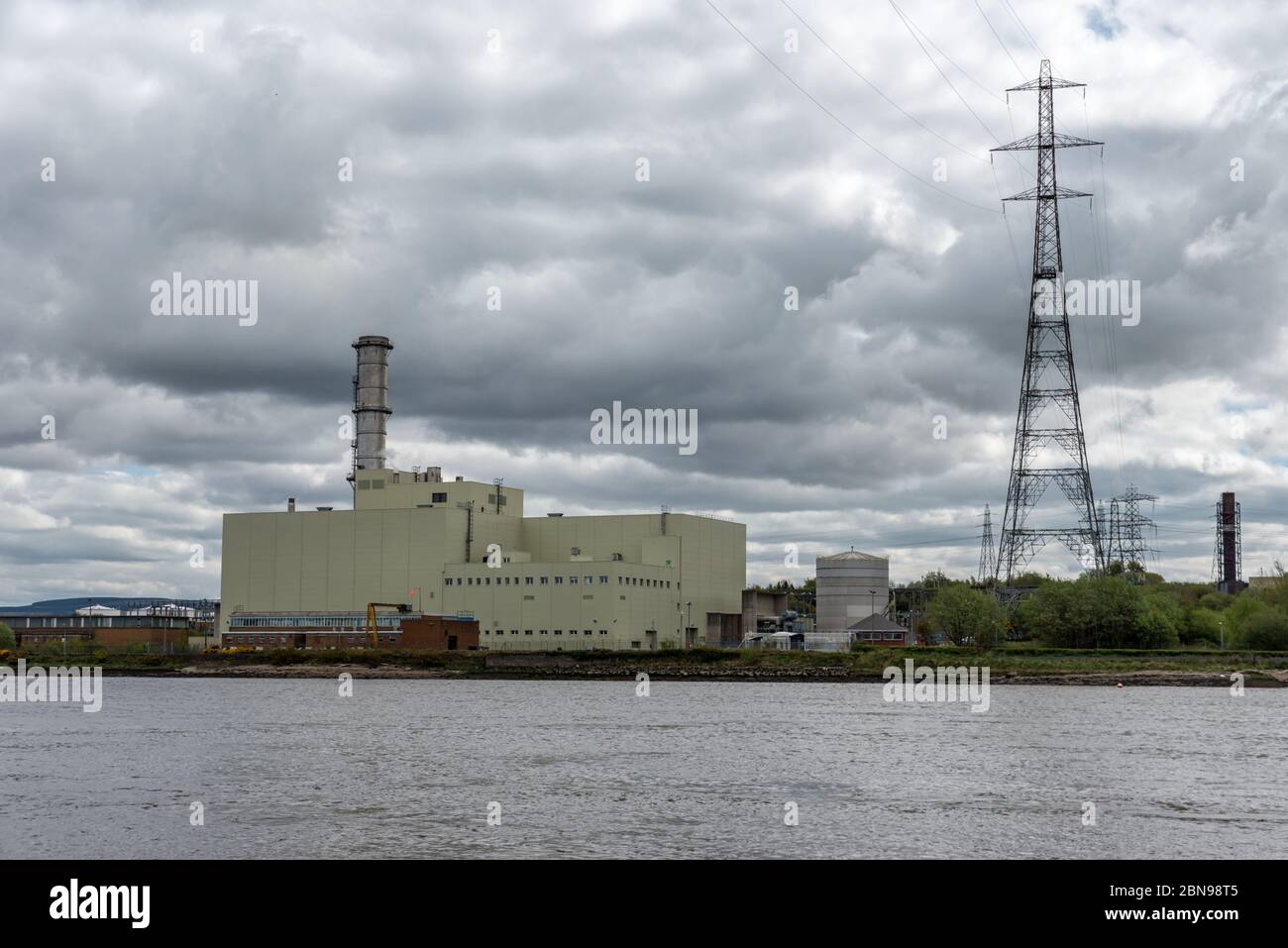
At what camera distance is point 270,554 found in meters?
126

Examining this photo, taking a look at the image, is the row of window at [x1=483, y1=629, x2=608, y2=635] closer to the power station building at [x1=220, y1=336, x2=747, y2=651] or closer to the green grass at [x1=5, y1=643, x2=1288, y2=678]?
the power station building at [x1=220, y1=336, x2=747, y2=651]

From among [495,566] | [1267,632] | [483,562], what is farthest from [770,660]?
[1267,632]

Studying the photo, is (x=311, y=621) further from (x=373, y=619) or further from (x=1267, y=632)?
(x=1267, y=632)

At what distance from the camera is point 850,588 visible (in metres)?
133

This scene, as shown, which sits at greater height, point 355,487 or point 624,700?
point 355,487

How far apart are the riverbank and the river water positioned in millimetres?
24225

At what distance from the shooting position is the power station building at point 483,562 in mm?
116312

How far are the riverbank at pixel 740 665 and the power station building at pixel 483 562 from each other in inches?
236

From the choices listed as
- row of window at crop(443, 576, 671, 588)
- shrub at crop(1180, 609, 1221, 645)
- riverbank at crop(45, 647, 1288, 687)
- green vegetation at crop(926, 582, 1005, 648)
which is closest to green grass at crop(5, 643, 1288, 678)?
riverbank at crop(45, 647, 1288, 687)

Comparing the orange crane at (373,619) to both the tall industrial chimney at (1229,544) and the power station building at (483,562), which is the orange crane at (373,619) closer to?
the power station building at (483,562)
